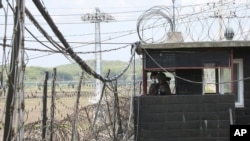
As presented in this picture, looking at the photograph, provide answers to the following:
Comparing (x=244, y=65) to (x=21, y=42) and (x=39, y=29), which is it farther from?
(x=21, y=42)

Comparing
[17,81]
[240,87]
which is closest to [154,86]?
[240,87]

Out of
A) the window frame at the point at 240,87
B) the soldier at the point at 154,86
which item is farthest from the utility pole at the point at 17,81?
the window frame at the point at 240,87

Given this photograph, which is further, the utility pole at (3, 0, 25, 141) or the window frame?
the window frame

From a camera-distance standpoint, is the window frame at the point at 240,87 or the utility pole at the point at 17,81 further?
the window frame at the point at 240,87

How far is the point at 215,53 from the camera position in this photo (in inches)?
423

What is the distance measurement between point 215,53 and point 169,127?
2024 millimetres

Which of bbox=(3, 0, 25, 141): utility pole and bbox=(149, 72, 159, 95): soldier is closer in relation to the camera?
bbox=(3, 0, 25, 141): utility pole

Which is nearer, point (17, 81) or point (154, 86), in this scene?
point (17, 81)

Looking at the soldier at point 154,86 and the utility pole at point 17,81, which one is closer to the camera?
the utility pole at point 17,81

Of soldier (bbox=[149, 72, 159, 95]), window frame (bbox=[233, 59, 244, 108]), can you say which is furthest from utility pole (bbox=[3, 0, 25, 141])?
window frame (bbox=[233, 59, 244, 108])

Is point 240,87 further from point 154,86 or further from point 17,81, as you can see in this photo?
point 17,81

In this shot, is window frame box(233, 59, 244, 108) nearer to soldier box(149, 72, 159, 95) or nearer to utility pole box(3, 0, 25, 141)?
soldier box(149, 72, 159, 95)

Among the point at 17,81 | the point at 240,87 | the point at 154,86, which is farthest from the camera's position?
the point at 154,86

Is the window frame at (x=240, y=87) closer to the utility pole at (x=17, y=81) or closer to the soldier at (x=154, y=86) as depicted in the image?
the soldier at (x=154, y=86)
